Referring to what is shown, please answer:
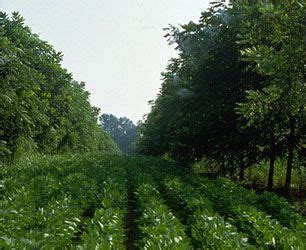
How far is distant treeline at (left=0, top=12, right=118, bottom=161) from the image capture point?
74.1 ft

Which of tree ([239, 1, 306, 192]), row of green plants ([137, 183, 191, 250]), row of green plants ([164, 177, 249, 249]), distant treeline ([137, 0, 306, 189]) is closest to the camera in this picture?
row of green plants ([137, 183, 191, 250])

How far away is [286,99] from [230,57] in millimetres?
7517

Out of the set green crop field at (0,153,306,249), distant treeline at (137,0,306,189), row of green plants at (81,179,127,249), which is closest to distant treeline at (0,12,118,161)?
distant treeline at (137,0,306,189)

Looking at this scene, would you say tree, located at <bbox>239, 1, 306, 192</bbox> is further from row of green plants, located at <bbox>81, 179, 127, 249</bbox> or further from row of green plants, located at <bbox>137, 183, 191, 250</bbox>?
row of green plants, located at <bbox>81, 179, 127, 249</bbox>

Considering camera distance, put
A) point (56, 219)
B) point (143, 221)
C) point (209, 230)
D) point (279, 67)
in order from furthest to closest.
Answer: point (279, 67), point (143, 221), point (209, 230), point (56, 219)

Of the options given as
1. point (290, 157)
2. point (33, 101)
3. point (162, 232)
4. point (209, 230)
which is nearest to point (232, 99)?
point (290, 157)

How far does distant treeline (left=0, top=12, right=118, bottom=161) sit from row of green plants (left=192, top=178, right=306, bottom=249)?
12274 millimetres

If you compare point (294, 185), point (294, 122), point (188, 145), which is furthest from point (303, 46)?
point (188, 145)

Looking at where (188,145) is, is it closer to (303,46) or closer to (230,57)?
(230,57)

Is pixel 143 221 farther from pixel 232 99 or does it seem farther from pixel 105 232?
pixel 232 99

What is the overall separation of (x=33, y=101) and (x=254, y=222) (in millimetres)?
20667

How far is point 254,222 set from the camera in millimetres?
9008

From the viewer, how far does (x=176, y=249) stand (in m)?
5.57

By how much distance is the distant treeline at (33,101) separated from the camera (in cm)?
2259
